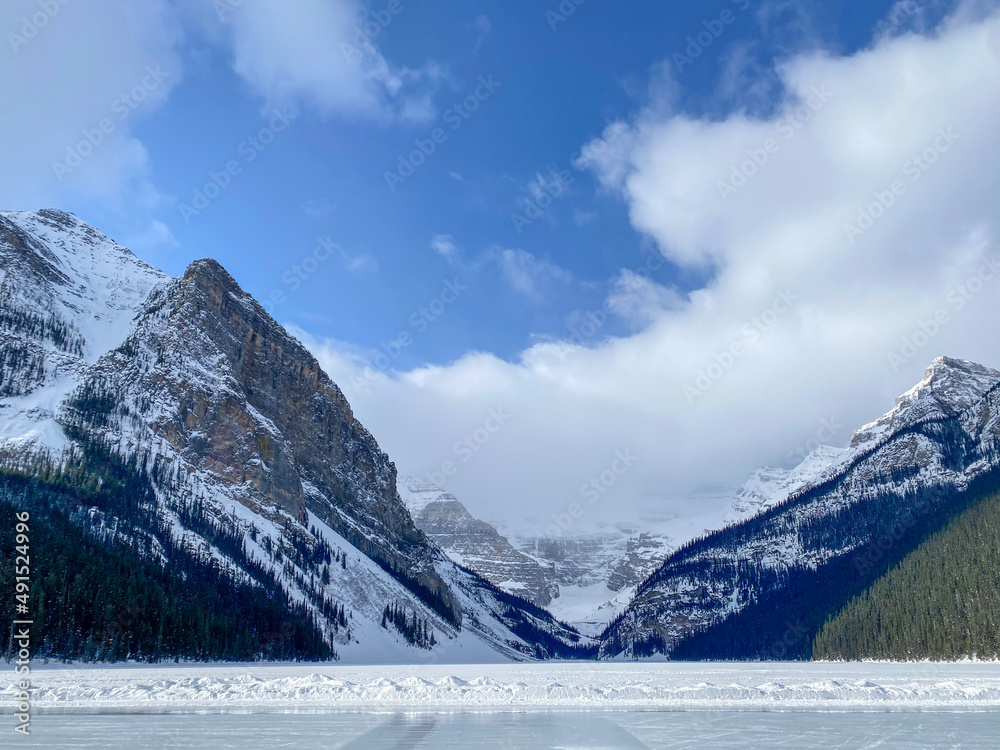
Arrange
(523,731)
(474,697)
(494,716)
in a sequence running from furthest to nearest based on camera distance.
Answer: (474,697), (494,716), (523,731)

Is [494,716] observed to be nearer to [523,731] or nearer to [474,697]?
[523,731]

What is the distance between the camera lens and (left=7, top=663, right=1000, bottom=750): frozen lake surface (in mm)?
25219

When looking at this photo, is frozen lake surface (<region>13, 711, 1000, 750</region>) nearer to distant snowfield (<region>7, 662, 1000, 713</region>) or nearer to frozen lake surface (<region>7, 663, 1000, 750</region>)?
frozen lake surface (<region>7, 663, 1000, 750</region>)

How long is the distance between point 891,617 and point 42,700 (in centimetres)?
14739

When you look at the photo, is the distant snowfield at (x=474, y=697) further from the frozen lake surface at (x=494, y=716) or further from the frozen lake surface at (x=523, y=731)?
the frozen lake surface at (x=523, y=731)

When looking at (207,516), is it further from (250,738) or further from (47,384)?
(250,738)

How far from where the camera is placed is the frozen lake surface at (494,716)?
25.2 metres

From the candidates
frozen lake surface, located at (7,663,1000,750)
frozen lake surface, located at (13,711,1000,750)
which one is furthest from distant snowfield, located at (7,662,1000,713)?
frozen lake surface, located at (13,711,1000,750)

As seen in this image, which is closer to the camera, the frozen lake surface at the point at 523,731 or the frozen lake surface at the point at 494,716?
the frozen lake surface at the point at 523,731

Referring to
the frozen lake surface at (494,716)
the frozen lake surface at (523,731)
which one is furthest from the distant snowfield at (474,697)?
the frozen lake surface at (523,731)

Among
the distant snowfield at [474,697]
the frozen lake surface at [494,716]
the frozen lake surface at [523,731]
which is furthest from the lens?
the distant snowfield at [474,697]

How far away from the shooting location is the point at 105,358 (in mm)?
183250

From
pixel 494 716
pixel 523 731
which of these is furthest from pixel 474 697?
pixel 523 731

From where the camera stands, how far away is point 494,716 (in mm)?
33062
